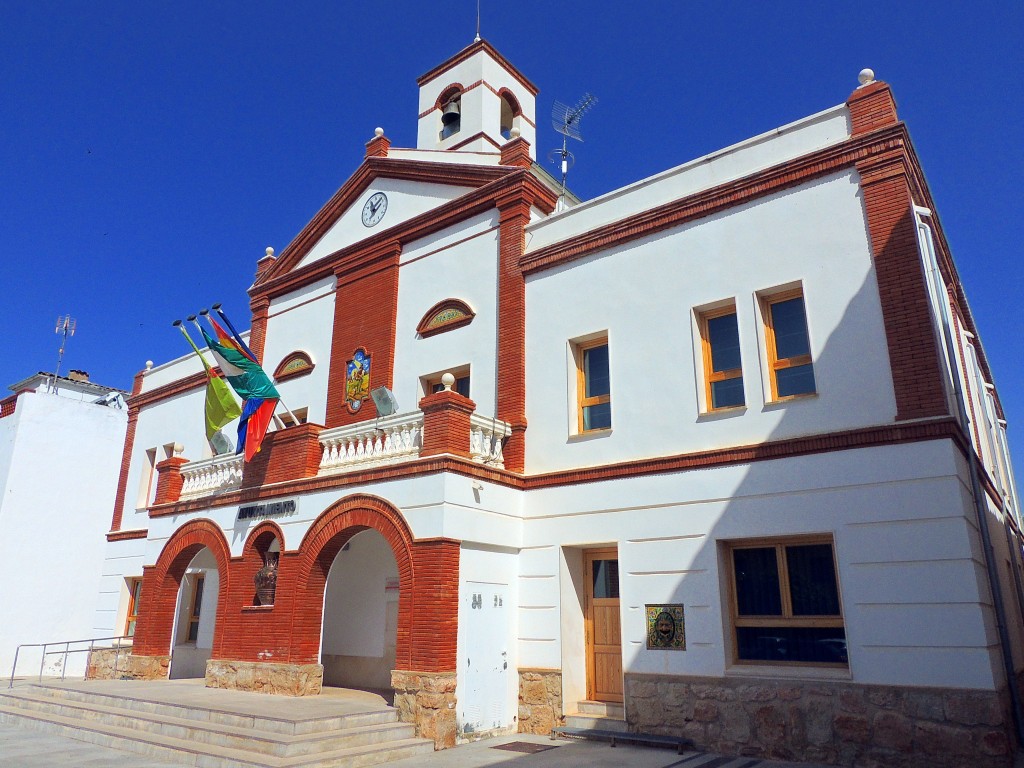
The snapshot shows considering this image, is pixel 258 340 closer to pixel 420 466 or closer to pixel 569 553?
pixel 420 466

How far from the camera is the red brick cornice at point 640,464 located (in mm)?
9148

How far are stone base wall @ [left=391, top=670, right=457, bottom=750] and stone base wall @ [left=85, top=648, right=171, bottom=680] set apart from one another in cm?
739

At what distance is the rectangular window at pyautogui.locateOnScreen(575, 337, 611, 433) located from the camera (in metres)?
12.3

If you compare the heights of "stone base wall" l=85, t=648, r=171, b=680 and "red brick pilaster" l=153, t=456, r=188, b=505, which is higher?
"red brick pilaster" l=153, t=456, r=188, b=505

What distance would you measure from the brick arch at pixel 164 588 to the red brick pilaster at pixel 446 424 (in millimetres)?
6103

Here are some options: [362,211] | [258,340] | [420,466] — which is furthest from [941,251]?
[258,340]

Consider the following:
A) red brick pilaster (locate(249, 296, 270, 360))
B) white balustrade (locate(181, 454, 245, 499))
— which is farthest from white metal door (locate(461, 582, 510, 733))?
red brick pilaster (locate(249, 296, 270, 360))

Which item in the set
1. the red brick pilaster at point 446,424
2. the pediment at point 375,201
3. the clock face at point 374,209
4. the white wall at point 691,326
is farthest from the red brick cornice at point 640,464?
the clock face at point 374,209

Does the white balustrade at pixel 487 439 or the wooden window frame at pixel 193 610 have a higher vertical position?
the white balustrade at pixel 487 439

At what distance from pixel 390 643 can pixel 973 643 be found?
9.26 meters

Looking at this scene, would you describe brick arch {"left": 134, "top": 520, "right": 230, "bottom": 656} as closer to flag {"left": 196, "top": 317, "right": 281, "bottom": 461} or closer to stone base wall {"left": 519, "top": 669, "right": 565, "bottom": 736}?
flag {"left": 196, "top": 317, "right": 281, "bottom": 461}

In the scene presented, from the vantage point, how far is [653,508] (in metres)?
11.0

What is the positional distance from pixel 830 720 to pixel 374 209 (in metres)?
12.9

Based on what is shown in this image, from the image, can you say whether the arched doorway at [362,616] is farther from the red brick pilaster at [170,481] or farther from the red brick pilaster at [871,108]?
the red brick pilaster at [871,108]
